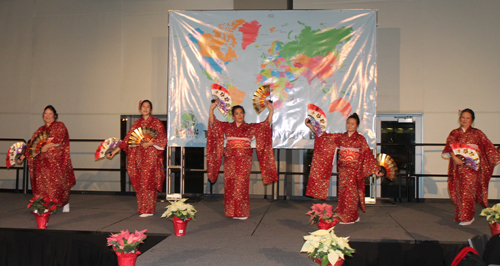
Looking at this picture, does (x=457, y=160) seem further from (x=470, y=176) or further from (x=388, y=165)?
(x=388, y=165)

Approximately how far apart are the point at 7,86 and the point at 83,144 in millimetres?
1987

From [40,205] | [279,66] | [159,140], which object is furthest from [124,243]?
[279,66]

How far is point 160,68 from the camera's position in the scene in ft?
22.7

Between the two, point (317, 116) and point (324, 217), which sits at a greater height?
point (317, 116)

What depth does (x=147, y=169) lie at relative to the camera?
4906 mm

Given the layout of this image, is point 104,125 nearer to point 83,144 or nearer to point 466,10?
point 83,144

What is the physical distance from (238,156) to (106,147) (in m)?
1.80

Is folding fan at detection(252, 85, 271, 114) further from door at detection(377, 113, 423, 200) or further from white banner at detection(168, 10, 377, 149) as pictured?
door at detection(377, 113, 423, 200)

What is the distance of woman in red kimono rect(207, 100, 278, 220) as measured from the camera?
15.7 ft

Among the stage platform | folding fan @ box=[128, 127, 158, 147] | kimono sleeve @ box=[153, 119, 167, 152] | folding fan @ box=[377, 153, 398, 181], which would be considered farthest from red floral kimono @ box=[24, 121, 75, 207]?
folding fan @ box=[377, 153, 398, 181]

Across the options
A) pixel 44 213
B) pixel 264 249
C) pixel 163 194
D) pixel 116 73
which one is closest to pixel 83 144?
pixel 116 73

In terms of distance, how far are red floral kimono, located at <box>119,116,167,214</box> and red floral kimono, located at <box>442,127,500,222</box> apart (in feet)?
12.3

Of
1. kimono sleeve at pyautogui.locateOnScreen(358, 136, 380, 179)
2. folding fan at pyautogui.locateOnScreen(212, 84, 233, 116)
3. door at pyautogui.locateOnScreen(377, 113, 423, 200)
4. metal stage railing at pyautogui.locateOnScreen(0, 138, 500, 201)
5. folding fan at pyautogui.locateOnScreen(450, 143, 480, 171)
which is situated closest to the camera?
folding fan at pyautogui.locateOnScreen(450, 143, 480, 171)

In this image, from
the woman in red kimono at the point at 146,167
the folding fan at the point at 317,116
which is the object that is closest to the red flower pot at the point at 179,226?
the woman in red kimono at the point at 146,167
